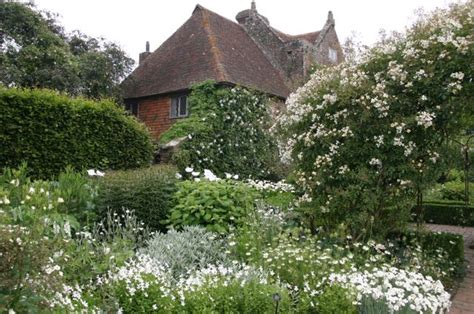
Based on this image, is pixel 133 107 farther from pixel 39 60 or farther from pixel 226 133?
pixel 226 133

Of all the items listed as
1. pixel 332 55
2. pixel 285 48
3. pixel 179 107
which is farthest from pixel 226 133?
pixel 332 55

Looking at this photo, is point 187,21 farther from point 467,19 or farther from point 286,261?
point 286,261

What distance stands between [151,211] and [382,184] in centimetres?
371

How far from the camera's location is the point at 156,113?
17.6 meters

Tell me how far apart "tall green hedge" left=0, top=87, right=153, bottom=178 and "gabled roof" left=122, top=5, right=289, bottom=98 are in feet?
14.6

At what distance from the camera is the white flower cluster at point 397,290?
12.7 feet

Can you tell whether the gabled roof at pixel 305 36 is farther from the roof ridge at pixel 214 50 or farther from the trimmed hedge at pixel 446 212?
the trimmed hedge at pixel 446 212

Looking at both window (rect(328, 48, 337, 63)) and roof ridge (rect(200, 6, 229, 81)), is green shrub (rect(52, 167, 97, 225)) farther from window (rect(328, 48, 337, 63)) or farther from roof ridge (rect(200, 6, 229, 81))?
window (rect(328, 48, 337, 63))

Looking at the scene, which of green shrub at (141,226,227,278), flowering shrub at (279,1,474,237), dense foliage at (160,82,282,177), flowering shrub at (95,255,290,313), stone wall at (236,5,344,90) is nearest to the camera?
flowering shrub at (95,255,290,313)

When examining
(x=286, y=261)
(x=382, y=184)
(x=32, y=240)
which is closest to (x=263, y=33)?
(x=382, y=184)

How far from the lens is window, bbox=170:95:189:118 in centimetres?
1656

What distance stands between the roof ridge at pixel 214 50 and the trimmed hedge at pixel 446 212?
8.47m

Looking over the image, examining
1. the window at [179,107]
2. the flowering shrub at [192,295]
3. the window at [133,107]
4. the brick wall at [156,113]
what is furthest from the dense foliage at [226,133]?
the flowering shrub at [192,295]

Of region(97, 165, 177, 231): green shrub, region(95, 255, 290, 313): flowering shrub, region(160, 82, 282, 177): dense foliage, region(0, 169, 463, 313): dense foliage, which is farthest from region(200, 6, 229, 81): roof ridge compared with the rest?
region(95, 255, 290, 313): flowering shrub
